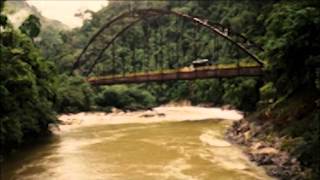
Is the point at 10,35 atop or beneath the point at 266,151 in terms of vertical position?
atop

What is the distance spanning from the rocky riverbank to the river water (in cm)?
58

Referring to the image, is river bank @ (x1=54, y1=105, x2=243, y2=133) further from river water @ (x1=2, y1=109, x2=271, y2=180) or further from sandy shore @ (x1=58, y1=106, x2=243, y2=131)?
river water @ (x1=2, y1=109, x2=271, y2=180)

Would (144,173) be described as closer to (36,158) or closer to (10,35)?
(36,158)

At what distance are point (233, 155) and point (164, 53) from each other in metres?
60.7

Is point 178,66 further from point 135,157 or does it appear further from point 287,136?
point 287,136

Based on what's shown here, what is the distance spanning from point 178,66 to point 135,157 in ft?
162

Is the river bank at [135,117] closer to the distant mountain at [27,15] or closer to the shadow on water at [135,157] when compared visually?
the shadow on water at [135,157]

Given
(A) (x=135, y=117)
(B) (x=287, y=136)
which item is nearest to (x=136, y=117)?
(A) (x=135, y=117)

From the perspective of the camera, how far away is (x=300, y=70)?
101 feet

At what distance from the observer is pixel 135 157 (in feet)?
103

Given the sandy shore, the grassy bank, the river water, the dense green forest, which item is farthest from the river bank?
the grassy bank

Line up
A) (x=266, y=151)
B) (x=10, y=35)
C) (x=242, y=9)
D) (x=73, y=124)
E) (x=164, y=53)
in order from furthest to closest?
(x=164, y=53) < (x=242, y=9) < (x=73, y=124) < (x=10, y=35) < (x=266, y=151)

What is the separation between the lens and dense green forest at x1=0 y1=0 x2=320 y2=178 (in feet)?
95.8

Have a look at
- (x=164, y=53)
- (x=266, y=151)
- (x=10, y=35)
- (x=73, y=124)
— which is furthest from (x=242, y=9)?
(x=266, y=151)
